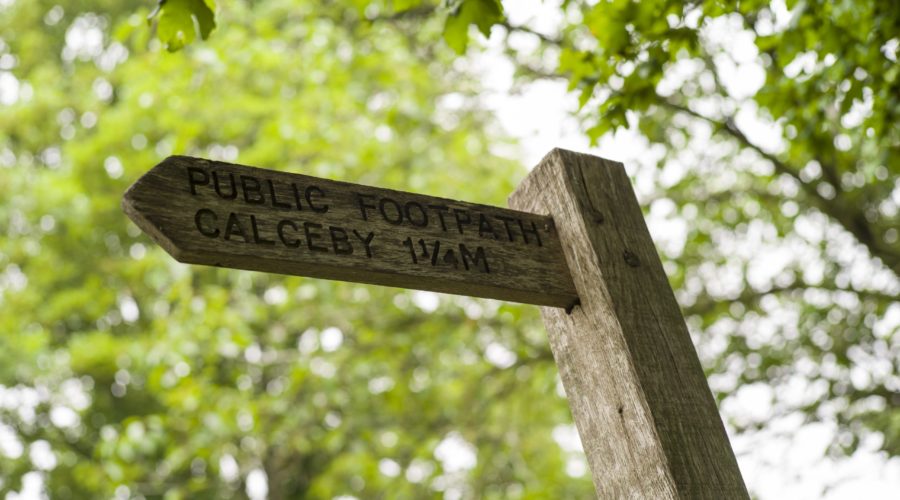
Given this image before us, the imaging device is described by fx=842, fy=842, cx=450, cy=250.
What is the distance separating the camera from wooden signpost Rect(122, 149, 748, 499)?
1.51 metres

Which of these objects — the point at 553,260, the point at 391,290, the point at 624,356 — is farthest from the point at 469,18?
the point at 391,290

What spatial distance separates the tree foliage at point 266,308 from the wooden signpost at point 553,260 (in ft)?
7.69

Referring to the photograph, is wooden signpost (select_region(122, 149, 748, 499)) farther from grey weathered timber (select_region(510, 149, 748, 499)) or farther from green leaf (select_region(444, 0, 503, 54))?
green leaf (select_region(444, 0, 503, 54))

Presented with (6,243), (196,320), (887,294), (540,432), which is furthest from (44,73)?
(887,294)

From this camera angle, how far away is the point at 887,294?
4758 mm

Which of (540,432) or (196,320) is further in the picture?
(540,432)

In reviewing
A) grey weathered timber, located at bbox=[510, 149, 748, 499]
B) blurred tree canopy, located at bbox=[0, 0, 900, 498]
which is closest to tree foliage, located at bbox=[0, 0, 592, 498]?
blurred tree canopy, located at bbox=[0, 0, 900, 498]

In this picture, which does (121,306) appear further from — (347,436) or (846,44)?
(846,44)

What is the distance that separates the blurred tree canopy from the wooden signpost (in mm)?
1113

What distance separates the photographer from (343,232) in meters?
1.62

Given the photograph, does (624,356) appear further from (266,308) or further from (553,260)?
(266,308)

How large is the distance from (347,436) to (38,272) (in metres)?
3.47

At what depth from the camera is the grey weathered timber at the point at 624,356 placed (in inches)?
66.1

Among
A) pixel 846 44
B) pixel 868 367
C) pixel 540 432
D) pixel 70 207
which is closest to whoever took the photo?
pixel 846 44
